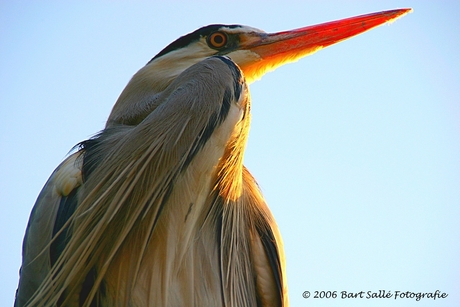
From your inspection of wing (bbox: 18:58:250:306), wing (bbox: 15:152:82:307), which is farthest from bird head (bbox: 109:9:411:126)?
wing (bbox: 18:58:250:306)

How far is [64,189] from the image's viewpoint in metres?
2.25

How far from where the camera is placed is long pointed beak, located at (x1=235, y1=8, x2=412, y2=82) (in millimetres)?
2877

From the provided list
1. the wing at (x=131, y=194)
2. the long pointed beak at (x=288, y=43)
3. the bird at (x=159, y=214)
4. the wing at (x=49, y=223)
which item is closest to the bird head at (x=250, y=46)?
the long pointed beak at (x=288, y=43)

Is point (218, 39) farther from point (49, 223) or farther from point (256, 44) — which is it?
point (49, 223)

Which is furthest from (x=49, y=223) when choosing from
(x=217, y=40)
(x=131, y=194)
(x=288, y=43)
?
(x=288, y=43)

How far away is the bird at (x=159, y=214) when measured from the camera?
2057 millimetres

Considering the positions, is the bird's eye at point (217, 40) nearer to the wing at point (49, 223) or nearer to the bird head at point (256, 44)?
the bird head at point (256, 44)

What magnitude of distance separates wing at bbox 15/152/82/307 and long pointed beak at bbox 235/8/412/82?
3.16ft

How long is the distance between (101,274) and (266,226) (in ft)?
2.53

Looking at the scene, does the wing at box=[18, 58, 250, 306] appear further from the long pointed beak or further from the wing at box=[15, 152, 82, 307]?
the long pointed beak

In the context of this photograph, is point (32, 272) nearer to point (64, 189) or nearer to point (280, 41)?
point (64, 189)

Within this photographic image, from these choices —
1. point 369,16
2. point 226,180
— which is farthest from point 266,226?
point 369,16

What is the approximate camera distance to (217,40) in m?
2.87

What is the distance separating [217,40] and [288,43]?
0.33m
